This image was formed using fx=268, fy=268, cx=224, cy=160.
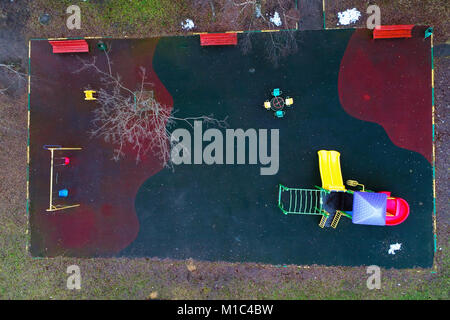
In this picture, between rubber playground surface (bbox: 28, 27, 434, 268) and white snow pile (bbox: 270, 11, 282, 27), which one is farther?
white snow pile (bbox: 270, 11, 282, 27)

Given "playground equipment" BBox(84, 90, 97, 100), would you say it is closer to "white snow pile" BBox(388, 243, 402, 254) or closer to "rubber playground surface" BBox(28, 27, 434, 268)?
"rubber playground surface" BBox(28, 27, 434, 268)

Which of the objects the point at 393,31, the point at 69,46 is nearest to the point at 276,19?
the point at 393,31

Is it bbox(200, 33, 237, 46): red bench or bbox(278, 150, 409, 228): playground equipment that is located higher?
bbox(200, 33, 237, 46): red bench

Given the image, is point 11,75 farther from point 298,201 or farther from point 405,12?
point 405,12

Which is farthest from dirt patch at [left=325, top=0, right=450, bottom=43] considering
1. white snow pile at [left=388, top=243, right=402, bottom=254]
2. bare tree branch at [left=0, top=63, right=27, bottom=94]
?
bare tree branch at [left=0, top=63, right=27, bottom=94]
